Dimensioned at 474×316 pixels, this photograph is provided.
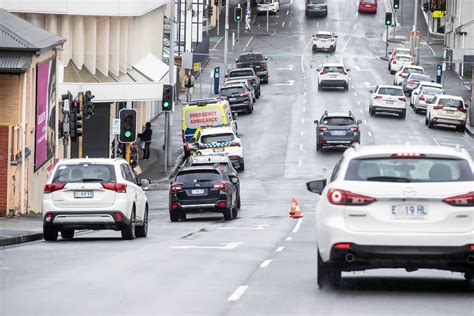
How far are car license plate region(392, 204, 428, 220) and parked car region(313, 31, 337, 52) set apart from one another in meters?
87.0

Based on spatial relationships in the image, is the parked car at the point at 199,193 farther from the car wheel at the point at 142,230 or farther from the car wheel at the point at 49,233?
the car wheel at the point at 49,233

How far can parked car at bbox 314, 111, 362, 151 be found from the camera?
5847cm

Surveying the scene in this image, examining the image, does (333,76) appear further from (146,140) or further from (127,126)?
(127,126)

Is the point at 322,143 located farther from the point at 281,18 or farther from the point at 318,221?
the point at 281,18

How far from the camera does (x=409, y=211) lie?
1513 cm

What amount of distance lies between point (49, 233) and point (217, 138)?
27876 millimetres

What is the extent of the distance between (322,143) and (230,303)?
44.6m

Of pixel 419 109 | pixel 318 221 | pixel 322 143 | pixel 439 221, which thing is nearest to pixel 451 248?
pixel 439 221

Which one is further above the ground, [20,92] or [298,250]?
[20,92]

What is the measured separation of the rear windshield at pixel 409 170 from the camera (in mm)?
15289

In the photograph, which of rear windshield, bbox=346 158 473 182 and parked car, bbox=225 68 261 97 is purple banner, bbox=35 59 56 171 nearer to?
rear windshield, bbox=346 158 473 182

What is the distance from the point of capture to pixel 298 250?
80.8ft

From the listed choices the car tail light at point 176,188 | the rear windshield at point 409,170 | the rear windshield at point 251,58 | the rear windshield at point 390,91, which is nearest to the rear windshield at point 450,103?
the rear windshield at point 390,91

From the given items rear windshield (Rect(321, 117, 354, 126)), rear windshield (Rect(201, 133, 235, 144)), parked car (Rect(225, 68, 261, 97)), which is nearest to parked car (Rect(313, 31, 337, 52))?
parked car (Rect(225, 68, 261, 97))
